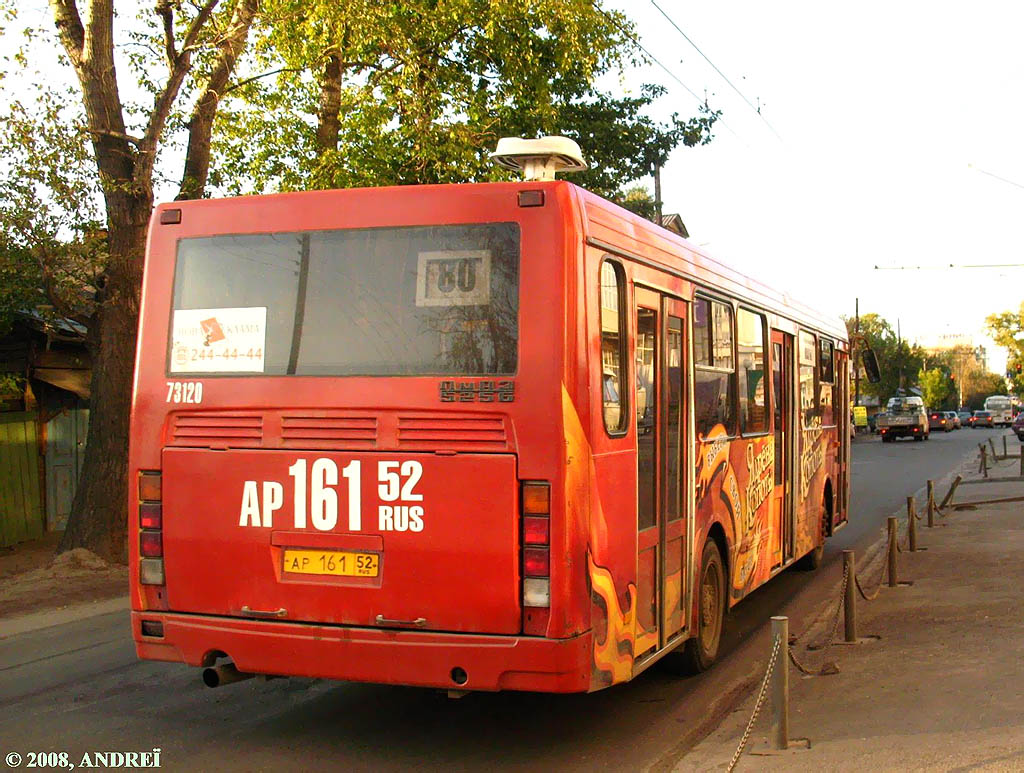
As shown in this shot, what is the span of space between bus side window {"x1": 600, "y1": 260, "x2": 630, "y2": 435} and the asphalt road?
1912mm

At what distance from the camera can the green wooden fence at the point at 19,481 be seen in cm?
1714

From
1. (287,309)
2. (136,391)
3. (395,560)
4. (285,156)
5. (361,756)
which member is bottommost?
(361,756)

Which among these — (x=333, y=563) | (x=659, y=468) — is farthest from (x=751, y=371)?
→ (x=333, y=563)

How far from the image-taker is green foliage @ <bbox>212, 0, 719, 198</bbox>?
59.5ft

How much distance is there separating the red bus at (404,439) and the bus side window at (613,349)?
17 millimetres

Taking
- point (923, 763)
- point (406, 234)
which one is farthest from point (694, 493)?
point (406, 234)

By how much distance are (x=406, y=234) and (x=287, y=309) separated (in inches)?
31.5

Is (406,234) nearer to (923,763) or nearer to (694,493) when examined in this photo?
(694,493)

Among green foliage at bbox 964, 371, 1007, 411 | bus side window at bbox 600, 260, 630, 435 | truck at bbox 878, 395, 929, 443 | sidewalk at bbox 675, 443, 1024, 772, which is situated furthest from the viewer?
green foliage at bbox 964, 371, 1007, 411

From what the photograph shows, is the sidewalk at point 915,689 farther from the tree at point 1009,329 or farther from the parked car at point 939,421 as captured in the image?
the tree at point 1009,329

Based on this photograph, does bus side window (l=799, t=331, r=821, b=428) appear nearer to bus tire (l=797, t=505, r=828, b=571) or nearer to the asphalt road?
bus tire (l=797, t=505, r=828, b=571)

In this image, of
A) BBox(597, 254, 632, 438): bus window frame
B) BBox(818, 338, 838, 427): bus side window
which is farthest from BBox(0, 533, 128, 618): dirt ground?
BBox(818, 338, 838, 427): bus side window

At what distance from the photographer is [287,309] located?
6.25 metres

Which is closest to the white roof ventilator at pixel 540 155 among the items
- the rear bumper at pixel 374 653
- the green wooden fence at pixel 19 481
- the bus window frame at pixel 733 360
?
the bus window frame at pixel 733 360
